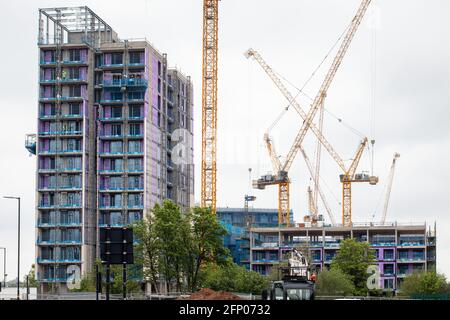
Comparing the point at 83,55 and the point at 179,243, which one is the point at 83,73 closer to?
the point at 83,55

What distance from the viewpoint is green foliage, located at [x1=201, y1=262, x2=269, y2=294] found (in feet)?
451

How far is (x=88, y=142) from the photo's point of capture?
187875 mm

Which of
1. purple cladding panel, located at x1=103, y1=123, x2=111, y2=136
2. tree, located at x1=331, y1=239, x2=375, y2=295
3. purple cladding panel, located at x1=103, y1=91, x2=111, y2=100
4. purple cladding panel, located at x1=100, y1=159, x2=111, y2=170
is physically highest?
purple cladding panel, located at x1=103, y1=91, x2=111, y2=100

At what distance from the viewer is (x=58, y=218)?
183 meters

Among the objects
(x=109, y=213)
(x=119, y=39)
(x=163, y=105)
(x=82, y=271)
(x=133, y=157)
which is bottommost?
(x=82, y=271)

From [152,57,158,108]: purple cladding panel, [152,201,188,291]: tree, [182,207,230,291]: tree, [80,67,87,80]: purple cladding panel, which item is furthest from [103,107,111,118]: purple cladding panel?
[182,207,230,291]: tree

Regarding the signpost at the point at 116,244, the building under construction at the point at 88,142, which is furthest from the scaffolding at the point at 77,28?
the signpost at the point at 116,244

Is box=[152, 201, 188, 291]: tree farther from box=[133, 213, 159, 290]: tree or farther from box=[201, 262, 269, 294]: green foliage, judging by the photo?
box=[201, 262, 269, 294]: green foliage

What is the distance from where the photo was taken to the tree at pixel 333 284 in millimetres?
144250

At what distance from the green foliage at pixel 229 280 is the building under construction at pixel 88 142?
42.2 metres

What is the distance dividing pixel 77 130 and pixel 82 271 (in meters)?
29.3

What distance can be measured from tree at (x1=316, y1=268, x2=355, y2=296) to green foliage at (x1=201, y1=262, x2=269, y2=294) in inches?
359
